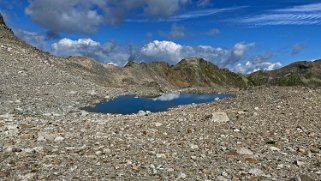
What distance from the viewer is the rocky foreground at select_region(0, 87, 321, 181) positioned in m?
15.2

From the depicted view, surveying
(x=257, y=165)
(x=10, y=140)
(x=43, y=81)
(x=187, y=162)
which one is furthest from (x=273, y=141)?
(x=43, y=81)

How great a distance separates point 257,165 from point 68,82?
3988cm

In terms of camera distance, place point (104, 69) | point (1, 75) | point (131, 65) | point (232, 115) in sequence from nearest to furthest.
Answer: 1. point (232, 115)
2. point (1, 75)
3. point (104, 69)
4. point (131, 65)

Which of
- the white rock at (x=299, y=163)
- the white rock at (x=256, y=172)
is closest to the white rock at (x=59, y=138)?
the white rock at (x=256, y=172)

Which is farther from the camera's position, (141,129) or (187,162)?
(141,129)

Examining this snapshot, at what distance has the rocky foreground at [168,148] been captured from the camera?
15.2 meters

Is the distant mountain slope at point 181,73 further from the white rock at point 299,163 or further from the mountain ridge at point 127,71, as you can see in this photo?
the white rock at point 299,163

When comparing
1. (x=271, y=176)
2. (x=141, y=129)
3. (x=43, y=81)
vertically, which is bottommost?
(x=271, y=176)

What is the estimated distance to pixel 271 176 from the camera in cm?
1545

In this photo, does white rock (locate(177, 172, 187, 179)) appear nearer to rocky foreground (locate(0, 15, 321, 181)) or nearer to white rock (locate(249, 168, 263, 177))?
rocky foreground (locate(0, 15, 321, 181))

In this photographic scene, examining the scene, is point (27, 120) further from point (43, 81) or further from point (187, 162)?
point (43, 81)

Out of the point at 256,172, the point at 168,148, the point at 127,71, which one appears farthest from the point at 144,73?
the point at 256,172

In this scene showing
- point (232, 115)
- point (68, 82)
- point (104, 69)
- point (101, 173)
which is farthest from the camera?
point (104, 69)

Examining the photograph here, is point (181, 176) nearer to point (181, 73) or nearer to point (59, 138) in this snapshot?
point (59, 138)
